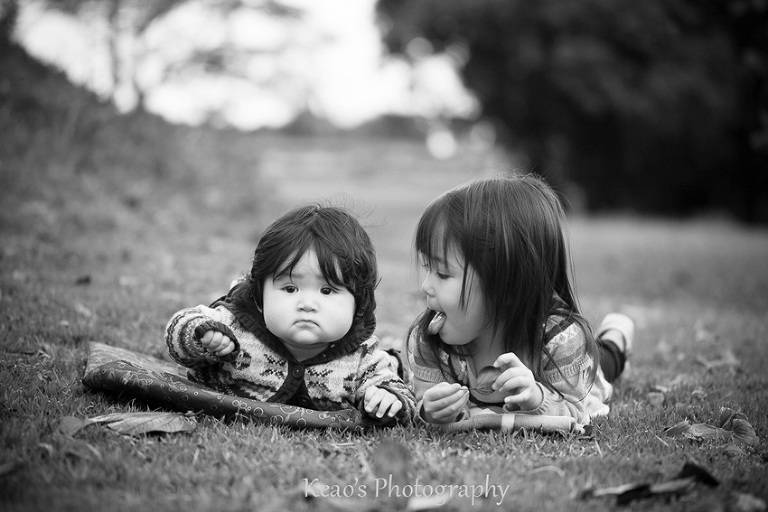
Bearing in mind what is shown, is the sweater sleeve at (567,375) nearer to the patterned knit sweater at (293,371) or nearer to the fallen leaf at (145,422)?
the patterned knit sweater at (293,371)

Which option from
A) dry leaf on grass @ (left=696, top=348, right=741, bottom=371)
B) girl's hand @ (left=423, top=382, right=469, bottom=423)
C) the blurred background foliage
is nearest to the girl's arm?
girl's hand @ (left=423, top=382, right=469, bottom=423)

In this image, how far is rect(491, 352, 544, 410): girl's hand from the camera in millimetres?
2541

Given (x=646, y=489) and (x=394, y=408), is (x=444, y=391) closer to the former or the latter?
(x=394, y=408)

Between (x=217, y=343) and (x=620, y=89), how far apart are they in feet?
53.3

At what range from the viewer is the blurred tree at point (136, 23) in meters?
11.0

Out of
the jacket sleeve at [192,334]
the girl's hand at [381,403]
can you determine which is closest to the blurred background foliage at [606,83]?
the jacket sleeve at [192,334]

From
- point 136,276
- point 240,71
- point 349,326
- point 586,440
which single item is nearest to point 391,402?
point 349,326

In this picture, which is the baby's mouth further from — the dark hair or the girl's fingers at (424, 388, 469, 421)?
the girl's fingers at (424, 388, 469, 421)

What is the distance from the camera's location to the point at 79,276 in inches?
199

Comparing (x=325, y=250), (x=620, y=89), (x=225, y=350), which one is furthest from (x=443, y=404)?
(x=620, y=89)

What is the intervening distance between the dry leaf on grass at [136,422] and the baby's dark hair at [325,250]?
572 millimetres

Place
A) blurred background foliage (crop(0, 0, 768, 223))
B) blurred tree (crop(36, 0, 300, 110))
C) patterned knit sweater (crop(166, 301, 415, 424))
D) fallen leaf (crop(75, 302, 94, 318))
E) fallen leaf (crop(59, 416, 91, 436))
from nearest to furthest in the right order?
fallen leaf (crop(59, 416, 91, 436)) < patterned knit sweater (crop(166, 301, 415, 424)) < fallen leaf (crop(75, 302, 94, 318)) < blurred tree (crop(36, 0, 300, 110)) < blurred background foliage (crop(0, 0, 768, 223))

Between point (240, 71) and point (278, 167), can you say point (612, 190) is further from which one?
point (240, 71)

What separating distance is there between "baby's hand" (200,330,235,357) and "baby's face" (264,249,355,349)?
6.6 inches
